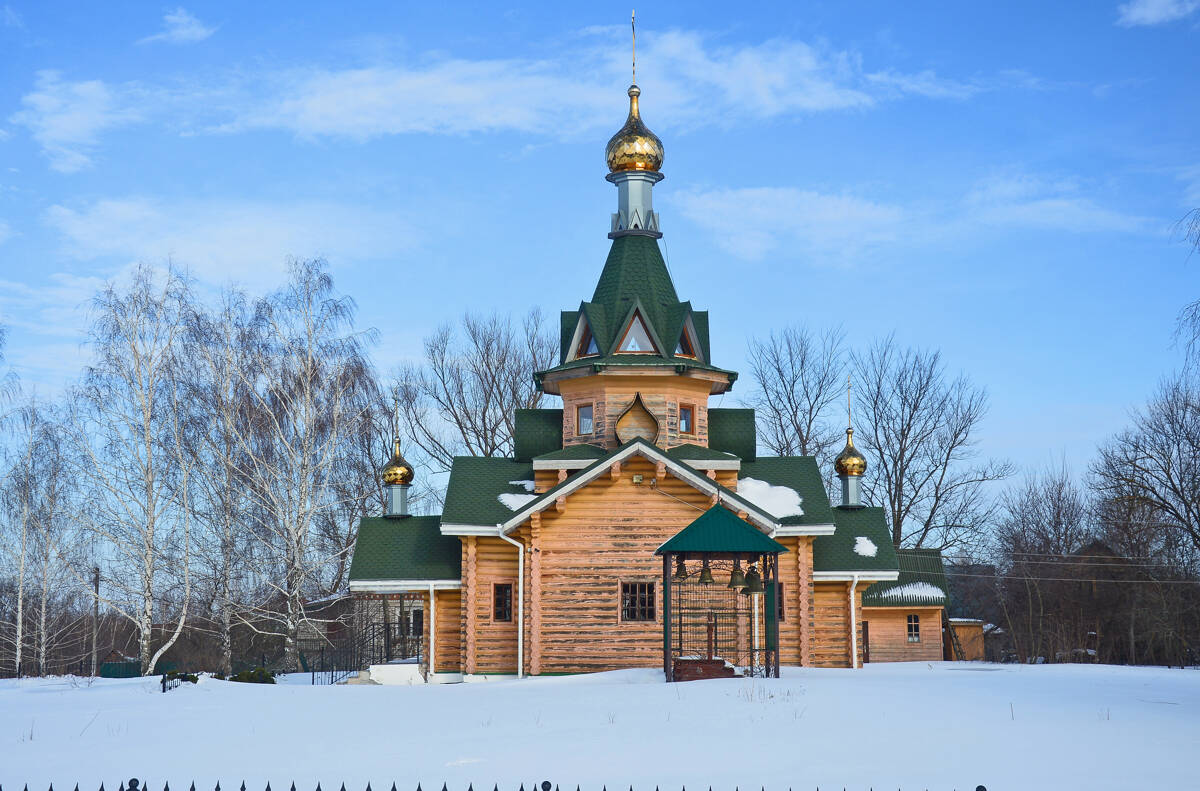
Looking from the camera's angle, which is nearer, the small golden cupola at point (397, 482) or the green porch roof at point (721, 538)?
the green porch roof at point (721, 538)

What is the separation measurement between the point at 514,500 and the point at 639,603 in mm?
3923

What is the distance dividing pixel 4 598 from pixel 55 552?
200 inches

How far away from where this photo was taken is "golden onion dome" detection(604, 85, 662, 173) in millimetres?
28641

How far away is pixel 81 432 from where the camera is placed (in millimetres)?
28625

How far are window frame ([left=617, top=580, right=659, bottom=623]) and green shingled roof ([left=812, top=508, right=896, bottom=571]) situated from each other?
4.02 m

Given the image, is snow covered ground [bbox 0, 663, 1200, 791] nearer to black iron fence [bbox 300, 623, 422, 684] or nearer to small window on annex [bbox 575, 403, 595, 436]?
small window on annex [bbox 575, 403, 595, 436]

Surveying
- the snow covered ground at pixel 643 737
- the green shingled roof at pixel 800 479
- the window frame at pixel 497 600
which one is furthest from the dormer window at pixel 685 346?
the snow covered ground at pixel 643 737

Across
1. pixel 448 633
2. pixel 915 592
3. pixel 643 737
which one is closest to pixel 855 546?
pixel 448 633

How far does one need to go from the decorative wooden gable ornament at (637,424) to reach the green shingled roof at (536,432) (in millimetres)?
2465

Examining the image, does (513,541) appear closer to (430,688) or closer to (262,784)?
(430,688)

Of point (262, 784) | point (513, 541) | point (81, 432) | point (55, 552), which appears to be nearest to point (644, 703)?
point (262, 784)

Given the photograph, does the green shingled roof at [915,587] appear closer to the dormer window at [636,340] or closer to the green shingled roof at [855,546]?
the green shingled roof at [855,546]

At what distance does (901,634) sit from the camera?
34.2m

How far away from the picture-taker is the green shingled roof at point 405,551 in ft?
81.8
